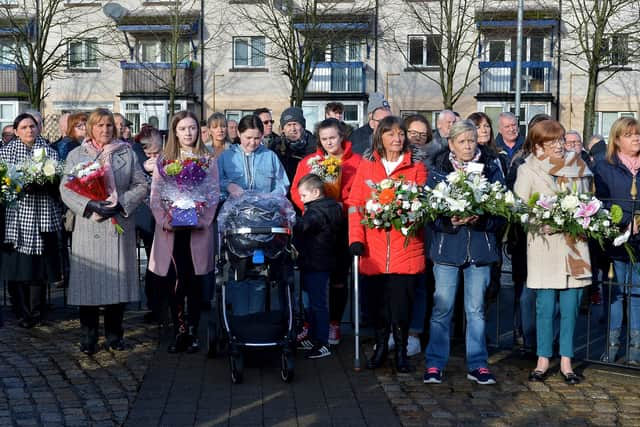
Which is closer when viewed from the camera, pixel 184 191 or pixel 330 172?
pixel 184 191

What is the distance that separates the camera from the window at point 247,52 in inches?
1539

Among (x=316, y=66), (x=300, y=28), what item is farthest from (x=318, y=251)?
(x=316, y=66)

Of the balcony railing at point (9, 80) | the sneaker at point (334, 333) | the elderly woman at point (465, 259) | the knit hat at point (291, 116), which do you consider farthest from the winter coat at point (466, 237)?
the balcony railing at point (9, 80)

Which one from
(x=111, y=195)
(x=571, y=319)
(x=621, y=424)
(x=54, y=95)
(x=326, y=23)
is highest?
(x=326, y=23)

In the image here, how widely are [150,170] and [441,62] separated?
92.5 feet

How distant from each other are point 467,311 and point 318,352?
153cm

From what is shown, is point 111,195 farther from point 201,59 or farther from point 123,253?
point 201,59

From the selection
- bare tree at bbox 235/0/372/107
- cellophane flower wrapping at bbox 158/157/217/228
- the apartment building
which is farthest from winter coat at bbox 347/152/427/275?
the apartment building

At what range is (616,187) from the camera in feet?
27.0

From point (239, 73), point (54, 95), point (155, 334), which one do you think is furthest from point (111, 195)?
point (54, 95)

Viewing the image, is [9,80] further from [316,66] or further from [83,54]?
[316,66]

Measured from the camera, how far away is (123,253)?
327 inches

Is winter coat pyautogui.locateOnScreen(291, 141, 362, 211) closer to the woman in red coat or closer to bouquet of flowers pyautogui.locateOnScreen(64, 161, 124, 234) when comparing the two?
the woman in red coat

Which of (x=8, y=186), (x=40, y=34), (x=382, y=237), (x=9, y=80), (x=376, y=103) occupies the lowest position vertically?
(x=382, y=237)
